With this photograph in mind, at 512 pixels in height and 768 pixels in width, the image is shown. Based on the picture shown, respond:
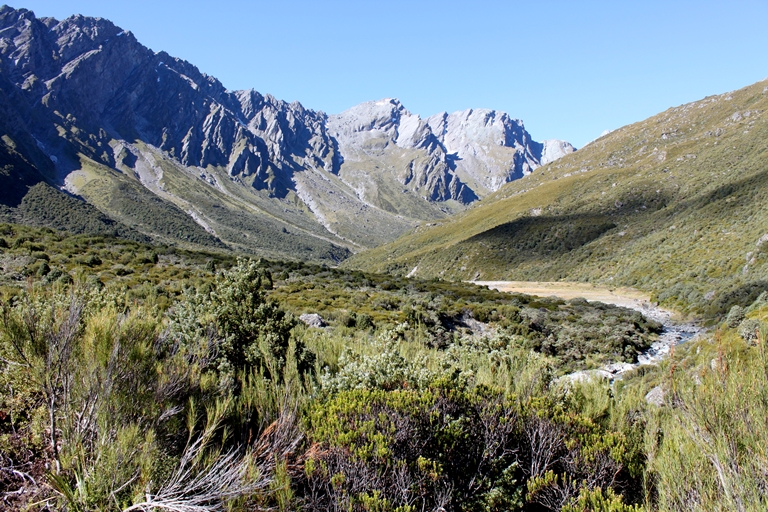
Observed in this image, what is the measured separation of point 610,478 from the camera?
3.87m

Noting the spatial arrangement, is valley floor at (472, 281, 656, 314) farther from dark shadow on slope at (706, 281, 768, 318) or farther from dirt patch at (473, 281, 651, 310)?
dark shadow on slope at (706, 281, 768, 318)

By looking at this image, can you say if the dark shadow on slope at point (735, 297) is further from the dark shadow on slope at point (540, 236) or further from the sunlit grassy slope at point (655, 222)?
the dark shadow on slope at point (540, 236)

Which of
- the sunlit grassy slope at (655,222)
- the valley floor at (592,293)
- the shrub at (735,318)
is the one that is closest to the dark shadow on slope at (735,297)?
the sunlit grassy slope at (655,222)

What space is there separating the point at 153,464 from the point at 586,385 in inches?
217

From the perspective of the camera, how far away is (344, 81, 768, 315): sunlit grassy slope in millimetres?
39844

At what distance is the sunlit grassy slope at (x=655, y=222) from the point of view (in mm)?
39844

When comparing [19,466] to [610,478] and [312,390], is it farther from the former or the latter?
[610,478]

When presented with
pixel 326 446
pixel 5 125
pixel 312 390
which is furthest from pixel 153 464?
pixel 5 125

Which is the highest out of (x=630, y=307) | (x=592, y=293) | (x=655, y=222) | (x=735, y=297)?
(x=655, y=222)

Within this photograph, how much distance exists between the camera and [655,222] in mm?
62219

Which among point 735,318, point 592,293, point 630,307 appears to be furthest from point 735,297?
point 592,293

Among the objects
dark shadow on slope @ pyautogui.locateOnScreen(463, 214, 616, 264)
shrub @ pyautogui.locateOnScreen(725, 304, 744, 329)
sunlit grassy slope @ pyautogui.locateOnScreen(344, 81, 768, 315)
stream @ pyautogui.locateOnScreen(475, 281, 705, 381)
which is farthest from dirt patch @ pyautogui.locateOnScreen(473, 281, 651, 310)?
dark shadow on slope @ pyautogui.locateOnScreen(463, 214, 616, 264)

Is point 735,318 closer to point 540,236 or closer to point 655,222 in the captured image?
point 655,222

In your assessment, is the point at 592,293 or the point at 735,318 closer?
the point at 735,318
